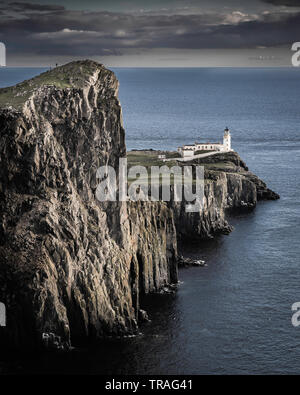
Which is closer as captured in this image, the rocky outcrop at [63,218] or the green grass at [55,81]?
the rocky outcrop at [63,218]

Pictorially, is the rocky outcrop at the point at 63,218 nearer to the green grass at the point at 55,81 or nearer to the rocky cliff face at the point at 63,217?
the rocky cliff face at the point at 63,217

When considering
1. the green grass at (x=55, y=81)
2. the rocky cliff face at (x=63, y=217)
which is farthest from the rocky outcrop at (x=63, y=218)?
the green grass at (x=55, y=81)

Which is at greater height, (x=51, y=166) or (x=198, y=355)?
(x=51, y=166)

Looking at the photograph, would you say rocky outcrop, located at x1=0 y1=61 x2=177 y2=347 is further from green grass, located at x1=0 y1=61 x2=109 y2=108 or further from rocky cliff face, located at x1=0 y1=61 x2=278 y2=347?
green grass, located at x1=0 y1=61 x2=109 y2=108

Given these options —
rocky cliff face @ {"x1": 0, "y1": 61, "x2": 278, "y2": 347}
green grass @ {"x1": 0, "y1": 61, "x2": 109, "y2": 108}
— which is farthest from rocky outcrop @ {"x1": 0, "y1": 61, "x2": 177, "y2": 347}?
green grass @ {"x1": 0, "y1": 61, "x2": 109, "y2": 108}

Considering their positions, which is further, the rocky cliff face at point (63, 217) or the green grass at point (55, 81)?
the green grass at point (55, 81)

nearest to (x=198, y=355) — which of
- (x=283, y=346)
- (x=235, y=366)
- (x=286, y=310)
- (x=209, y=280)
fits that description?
(x=235, y=366)

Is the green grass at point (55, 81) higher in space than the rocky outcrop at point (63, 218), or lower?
higher

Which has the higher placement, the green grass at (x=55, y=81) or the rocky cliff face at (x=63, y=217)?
the green grass at (x=55, y=81)
